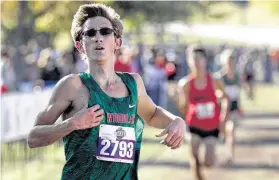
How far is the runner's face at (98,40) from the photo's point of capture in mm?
5145

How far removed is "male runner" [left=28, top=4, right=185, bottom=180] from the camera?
5.06 meters

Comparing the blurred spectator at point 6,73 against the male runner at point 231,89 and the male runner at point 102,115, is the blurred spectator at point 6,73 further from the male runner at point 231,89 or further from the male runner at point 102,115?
the male runner at point 102,115

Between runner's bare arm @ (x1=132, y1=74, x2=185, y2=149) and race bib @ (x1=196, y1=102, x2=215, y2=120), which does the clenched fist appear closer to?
runner's bare arm @ (x1=132, y1=74, x2=185, y2=149)

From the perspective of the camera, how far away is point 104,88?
17.2 feet

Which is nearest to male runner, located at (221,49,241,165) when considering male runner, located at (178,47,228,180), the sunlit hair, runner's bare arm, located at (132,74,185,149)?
male runner, located at (178,47,228,180)

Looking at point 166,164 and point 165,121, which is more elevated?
point 165,121

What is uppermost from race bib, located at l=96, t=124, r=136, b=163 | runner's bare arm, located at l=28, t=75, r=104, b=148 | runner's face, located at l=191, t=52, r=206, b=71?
runner's bare arm, located at l=28, t=75, r=104, b=148

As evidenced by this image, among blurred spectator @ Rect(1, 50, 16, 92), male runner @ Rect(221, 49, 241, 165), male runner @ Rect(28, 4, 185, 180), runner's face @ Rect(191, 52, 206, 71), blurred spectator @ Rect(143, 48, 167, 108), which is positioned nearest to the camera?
male runner @ Rect(28, 4, 185, 180)

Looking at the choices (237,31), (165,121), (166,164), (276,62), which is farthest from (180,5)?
(165,121)

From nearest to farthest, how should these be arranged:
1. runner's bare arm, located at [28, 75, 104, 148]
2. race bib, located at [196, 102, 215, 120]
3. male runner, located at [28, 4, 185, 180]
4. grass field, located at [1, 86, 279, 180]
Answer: runner's bare arm, located at [28, 75, 104, 148] → male runner, located at [28, 4, 185, 180] → race bib, located at [196, 102, 215, 120] → grass field, located at [1, 86, 279, 180]

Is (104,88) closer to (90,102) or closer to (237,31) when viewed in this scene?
(90,102)

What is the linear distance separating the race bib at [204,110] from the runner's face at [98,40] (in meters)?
6.49

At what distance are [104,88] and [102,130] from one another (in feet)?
0.96

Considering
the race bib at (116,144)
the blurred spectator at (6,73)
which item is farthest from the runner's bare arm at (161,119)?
the blurred spectator at (6,73)
